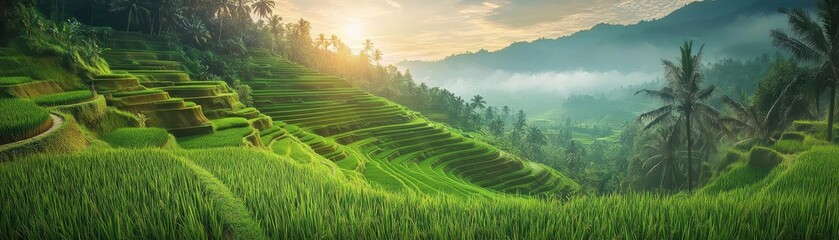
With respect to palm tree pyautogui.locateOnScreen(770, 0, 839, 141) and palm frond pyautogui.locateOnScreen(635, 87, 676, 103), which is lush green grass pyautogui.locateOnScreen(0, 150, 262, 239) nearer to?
palm tree pyautogui.locateOnScreen(770, 0, 839, 141)

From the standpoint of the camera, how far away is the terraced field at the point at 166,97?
14.8 meters

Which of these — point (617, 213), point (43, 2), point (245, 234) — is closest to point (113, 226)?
point (245, 234)

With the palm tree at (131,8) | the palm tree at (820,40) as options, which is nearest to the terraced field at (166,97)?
the palm tree at (131,8)

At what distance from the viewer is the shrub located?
11.2 m

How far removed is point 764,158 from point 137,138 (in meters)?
19.5

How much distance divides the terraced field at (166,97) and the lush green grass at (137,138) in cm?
190

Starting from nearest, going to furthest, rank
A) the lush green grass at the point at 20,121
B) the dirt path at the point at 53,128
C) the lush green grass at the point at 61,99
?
the dirt path at the point at 53,128 → the lush green grass at the point at 20,121 → the lush green grass at the point at 61,99

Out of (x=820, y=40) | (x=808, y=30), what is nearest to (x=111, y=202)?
(x=808, y=30)

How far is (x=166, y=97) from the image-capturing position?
16703 mm

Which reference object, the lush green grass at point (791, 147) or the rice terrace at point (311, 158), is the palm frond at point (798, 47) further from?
the lush green grass at point (791, 147)

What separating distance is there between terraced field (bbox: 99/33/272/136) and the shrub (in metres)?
19.4

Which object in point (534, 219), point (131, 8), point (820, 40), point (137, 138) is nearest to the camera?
point (534, 219)

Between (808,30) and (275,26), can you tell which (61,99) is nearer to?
(808,30)

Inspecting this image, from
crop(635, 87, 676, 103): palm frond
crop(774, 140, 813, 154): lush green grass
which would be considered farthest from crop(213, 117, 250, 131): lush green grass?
crop(774, 140, 813, 154): lush green grass
